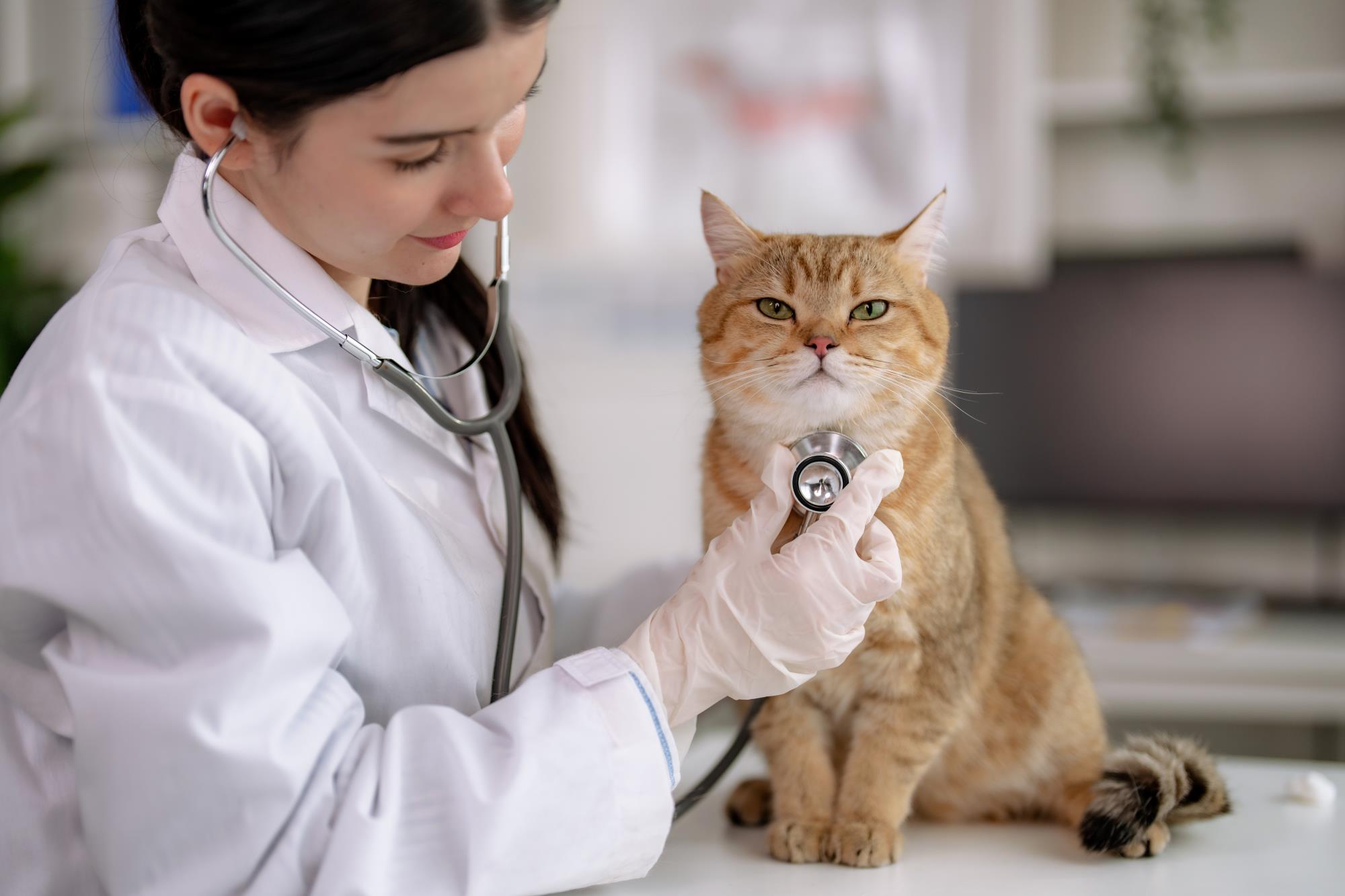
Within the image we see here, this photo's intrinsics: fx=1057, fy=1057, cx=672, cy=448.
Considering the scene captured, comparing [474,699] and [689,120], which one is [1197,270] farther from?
[474,699]

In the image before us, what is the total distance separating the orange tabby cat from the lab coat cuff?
23 centimetres

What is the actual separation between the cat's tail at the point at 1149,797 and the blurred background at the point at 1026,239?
6.11 ft

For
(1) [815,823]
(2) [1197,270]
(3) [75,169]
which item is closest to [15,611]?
(1) [815,823]

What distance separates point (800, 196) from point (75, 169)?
2.54 m

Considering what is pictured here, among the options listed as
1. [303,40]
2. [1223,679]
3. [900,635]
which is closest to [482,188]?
[303,40]

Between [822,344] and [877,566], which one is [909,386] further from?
[877,566]

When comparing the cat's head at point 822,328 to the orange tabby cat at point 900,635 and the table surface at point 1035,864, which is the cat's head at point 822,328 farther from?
the table surface at point 1035,864

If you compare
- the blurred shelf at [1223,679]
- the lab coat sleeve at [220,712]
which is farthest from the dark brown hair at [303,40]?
the blurred shelf at [1223,679]

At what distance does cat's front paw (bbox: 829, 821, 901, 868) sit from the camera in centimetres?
105

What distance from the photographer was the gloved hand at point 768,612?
0.97m

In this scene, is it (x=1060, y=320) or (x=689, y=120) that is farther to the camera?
(x=689, y=120)

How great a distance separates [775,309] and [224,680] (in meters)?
0.75

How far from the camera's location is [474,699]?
42.1 inches

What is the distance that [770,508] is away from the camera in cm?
103
